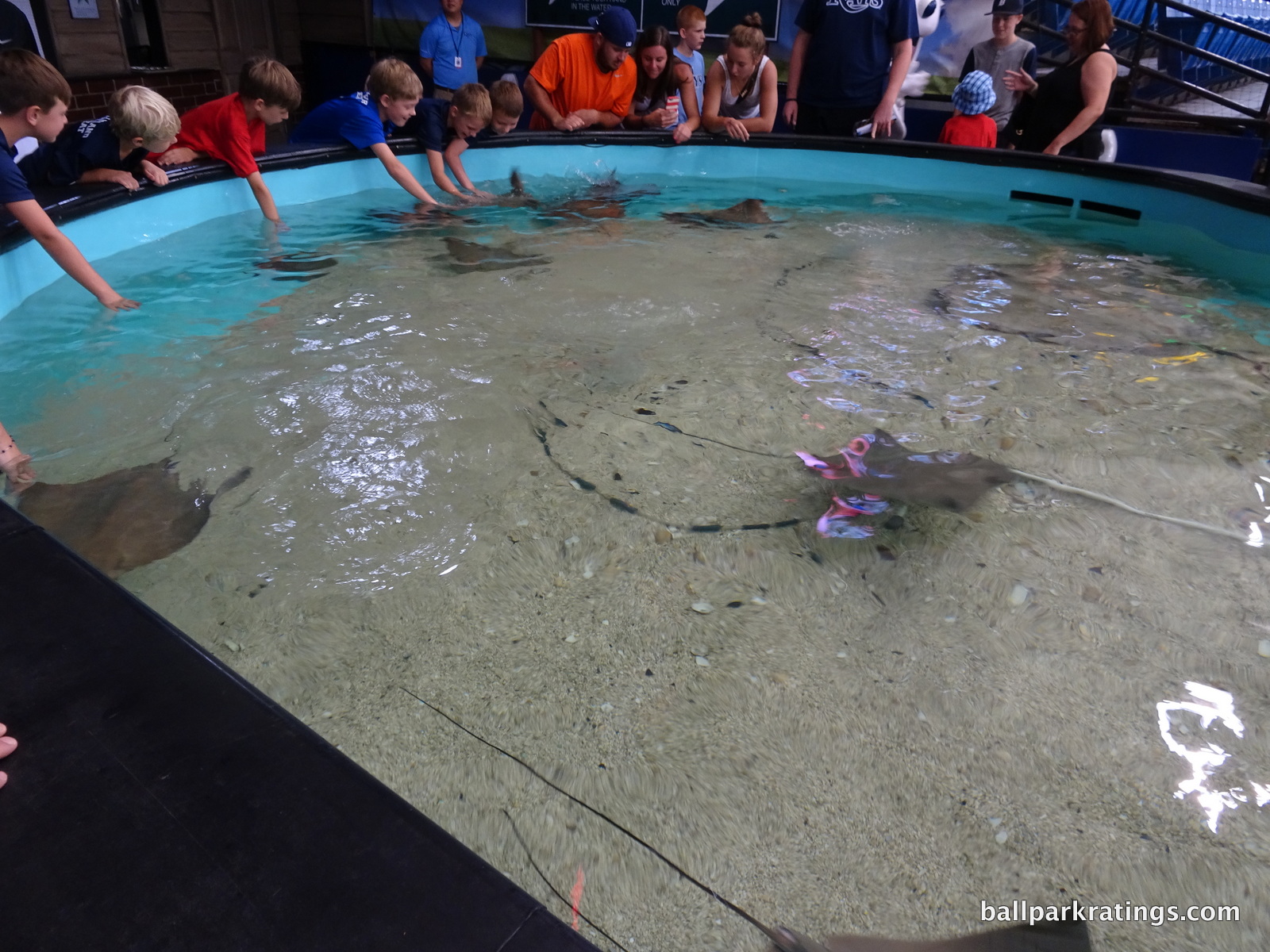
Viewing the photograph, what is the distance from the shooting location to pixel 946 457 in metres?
2.36

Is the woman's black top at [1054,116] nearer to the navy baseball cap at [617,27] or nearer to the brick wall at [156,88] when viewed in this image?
the navy baseball cap at [617,27]

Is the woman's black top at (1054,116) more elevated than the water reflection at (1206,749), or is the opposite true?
the woman's black top at (1054,116)

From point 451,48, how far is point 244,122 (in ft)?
8.48

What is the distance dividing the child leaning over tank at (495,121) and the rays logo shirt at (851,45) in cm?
211

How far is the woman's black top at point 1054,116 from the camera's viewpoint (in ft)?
16.9

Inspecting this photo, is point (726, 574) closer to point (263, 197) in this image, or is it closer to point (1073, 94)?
point (263, 197)

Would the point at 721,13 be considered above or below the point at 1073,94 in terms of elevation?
above

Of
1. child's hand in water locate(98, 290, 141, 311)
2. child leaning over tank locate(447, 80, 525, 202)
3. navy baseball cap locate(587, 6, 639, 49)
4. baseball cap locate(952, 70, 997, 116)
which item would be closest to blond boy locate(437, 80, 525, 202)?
child leaning over tank locate(447, 80, 525, 202)

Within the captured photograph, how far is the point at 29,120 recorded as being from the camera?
9.25ft

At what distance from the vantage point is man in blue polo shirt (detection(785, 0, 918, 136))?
5.35 meters

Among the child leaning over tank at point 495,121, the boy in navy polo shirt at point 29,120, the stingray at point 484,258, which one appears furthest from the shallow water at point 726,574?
the child leaning over tank at point 495,121

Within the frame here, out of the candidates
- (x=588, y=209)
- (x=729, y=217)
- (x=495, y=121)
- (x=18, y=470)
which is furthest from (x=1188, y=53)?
(x=18, y=470)

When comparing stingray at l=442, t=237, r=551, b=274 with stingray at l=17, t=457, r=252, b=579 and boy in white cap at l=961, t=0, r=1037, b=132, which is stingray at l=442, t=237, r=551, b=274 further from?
boy in white cap at l=961, t=0, r=1037, b=132

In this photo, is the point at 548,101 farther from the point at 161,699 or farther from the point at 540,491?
the point at 161,699
